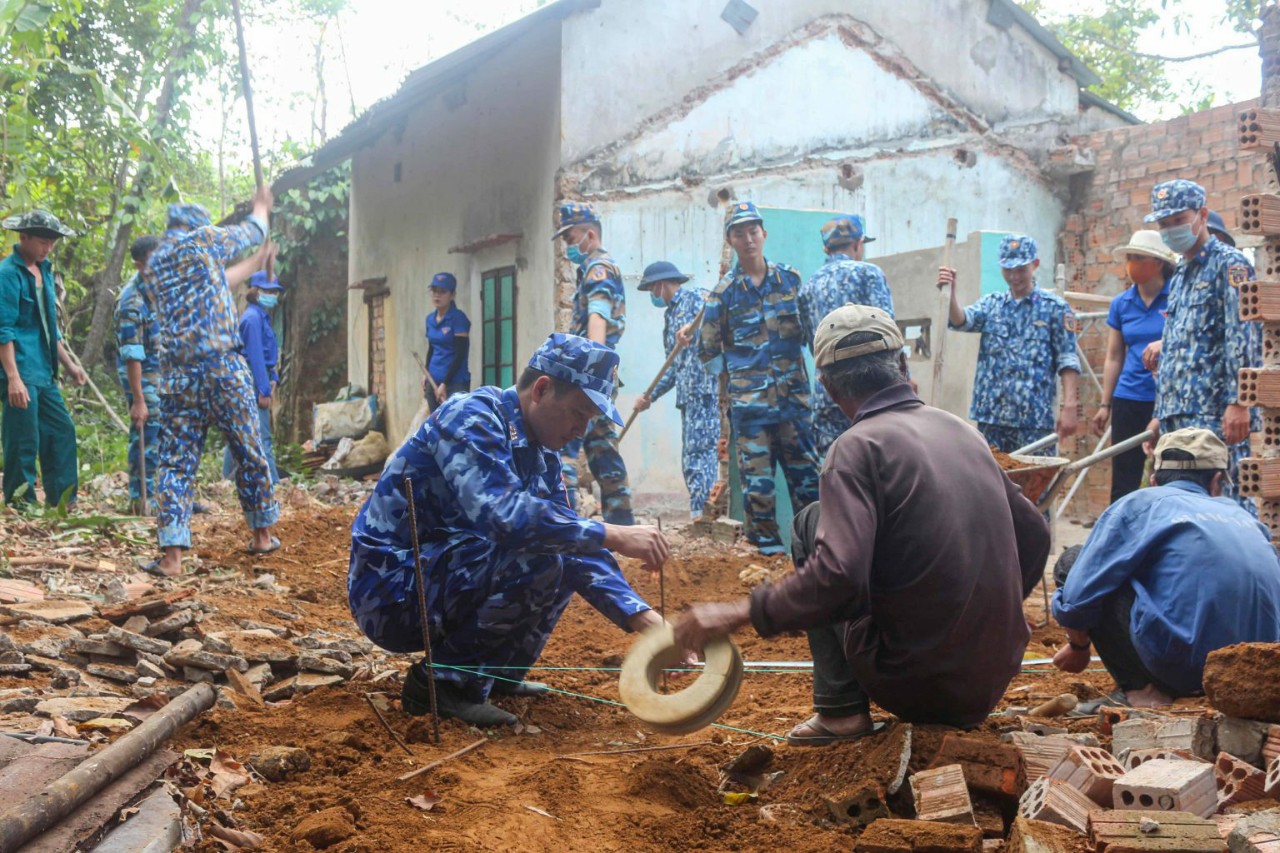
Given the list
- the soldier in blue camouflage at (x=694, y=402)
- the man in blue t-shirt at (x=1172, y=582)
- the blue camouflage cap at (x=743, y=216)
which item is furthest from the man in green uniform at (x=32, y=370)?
the man in blue t-shirt at (x=1172, y=582)

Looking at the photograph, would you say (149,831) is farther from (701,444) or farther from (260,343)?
(260,343)

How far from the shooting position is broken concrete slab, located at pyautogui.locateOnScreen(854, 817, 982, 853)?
234 cm

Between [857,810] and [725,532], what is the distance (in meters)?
5.45

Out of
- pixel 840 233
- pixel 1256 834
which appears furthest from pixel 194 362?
pixel 1256 834

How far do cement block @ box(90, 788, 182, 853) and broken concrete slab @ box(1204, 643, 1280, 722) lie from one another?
256cm

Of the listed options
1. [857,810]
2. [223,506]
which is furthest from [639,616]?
[223,506]

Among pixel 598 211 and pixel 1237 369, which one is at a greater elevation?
pixel 598 211

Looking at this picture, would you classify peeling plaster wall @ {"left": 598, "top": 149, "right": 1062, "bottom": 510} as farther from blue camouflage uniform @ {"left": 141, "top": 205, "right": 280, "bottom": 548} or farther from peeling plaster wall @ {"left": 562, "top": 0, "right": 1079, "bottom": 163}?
blue camouflage uniform @ {"left": 141, "top": 205, "right": 280, "bottom": 548}

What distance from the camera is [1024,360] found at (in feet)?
23.2

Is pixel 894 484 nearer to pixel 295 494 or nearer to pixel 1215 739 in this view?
pixel 1215 739

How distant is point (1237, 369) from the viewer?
5.50 meters

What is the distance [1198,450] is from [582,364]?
6.66 ft

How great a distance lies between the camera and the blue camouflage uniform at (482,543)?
3.57 meters

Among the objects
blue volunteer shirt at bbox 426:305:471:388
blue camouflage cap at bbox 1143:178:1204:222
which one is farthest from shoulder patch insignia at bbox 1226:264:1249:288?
blue volunteer shirt at bbox 426:305:471:388
